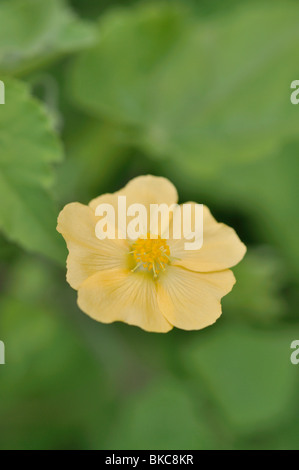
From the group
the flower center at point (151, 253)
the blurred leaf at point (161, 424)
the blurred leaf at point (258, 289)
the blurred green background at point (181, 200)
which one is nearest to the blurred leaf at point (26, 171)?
the flower center at point (151, 253)

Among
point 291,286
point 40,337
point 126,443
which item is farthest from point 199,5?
point 126,443

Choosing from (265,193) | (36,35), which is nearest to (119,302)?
(36,35)

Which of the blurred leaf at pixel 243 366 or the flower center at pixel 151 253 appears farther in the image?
the blurred leaf at pixel 243 366

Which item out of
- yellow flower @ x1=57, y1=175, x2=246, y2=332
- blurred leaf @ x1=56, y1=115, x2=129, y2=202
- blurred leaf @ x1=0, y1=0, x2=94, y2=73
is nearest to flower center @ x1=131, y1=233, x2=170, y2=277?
yellow flower @ x1=57, y1=175, x2=246, y2=332

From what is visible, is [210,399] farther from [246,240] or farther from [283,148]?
[283,148]

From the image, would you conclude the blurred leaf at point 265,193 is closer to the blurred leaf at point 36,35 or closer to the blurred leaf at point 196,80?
the blurred leaf at point 196,80

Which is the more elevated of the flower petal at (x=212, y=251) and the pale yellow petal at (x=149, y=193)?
the pale yellow petal at (x=149, y=193)
